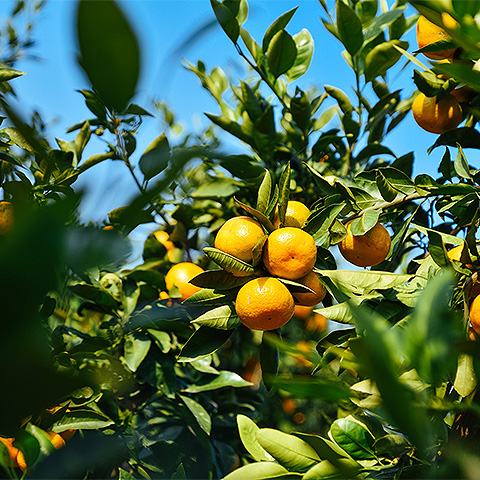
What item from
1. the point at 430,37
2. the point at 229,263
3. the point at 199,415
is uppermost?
the point at 430,37

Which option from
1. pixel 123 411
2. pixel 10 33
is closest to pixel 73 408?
pixel 123 411

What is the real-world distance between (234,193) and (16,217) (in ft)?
3.58

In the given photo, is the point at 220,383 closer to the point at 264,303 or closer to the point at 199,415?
the point at 199,415

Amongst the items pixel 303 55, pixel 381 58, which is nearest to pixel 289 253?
pixel 381 58

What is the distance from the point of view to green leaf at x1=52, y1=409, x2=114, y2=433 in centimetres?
80

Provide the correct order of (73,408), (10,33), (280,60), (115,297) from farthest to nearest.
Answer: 1. (10,33)
2. (115,297)
3. (280,60)
4. (73,408)

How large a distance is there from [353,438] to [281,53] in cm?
81

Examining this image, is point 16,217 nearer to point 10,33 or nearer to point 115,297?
point 115,297

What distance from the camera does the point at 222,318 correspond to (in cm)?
71

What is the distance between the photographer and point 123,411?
45.8 inches

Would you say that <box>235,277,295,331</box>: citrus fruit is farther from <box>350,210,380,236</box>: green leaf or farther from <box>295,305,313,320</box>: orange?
<box>295,305,313,320</box>: orange

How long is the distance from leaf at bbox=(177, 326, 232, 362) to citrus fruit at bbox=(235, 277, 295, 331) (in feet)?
0.20

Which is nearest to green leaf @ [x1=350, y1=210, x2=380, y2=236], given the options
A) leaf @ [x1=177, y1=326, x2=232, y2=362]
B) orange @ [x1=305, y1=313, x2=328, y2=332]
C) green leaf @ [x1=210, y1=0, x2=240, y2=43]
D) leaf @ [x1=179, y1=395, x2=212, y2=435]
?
leaf @ [x1=177, y1=326, x2=232, y2=362]

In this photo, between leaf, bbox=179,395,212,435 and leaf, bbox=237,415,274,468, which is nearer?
leaf, bbox=237,415,274,468
